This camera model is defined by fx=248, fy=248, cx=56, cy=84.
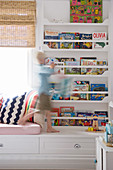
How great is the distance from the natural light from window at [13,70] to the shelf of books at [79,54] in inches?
16.6

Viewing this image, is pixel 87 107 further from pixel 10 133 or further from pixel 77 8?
pixel 77 8

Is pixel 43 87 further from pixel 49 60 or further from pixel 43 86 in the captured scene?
pixel 49 60

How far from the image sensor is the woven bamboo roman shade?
3648 mm

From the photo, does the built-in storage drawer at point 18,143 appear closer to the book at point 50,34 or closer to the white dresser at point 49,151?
the white dresser at point 49,151

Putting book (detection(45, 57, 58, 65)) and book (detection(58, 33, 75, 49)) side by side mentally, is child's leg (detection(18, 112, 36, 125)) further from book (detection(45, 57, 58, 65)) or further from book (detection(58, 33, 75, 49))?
book (detection(58, 33, 75, 49))

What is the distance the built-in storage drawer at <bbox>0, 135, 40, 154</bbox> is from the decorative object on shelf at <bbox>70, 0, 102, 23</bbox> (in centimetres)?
185

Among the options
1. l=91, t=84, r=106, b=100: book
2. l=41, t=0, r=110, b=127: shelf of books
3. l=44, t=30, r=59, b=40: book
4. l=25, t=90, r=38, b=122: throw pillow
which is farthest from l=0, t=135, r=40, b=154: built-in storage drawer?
l=44, t=30, r=59, b=40: book

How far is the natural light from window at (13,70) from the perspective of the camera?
3.86m

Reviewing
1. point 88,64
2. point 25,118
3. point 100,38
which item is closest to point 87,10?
point 100,38

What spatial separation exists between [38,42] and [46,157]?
64.8 inches

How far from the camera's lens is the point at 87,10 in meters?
3.73

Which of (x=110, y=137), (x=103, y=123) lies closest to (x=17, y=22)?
(x=103, y=123)

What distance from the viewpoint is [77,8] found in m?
3.73

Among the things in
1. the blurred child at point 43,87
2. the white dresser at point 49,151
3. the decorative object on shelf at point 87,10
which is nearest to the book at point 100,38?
the decorative object on shelf at point 87,10
